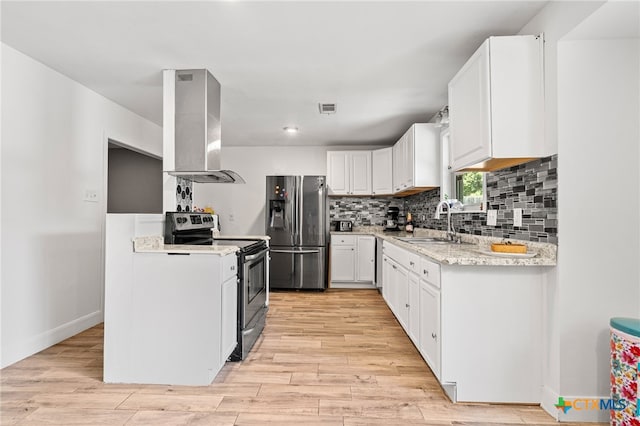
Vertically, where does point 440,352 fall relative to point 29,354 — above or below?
above

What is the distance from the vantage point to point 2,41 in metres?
2.44

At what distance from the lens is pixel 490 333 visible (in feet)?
6.50

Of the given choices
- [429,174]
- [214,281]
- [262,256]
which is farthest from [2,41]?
[429,174]

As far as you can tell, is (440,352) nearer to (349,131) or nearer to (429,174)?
(429,174)

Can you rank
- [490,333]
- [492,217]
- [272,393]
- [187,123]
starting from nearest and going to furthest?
[490,333] < [272,393] < [492,217] < [187,123]

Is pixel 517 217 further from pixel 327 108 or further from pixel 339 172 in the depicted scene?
pixel 339 172

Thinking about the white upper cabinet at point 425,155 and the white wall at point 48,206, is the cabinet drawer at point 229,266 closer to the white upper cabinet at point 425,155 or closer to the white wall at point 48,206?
the white wall at point 48,206

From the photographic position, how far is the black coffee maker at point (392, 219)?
5516mm

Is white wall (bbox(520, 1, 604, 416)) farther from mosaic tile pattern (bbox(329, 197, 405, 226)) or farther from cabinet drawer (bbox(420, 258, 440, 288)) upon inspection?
mosaic tile pattern (bbox(329, 197, 405, 226))

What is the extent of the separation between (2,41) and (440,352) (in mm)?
3606

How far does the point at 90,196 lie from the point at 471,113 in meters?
3.40

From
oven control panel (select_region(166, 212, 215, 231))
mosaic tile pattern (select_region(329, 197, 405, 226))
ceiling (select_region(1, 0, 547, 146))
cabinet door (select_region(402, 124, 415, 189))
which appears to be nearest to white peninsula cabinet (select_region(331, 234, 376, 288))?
mosaic tile pattern (select_region(329, 197, 405, 226))

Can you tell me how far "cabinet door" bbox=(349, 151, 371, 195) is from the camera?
5348 millimetres

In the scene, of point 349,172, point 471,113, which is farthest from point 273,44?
point 349,172
